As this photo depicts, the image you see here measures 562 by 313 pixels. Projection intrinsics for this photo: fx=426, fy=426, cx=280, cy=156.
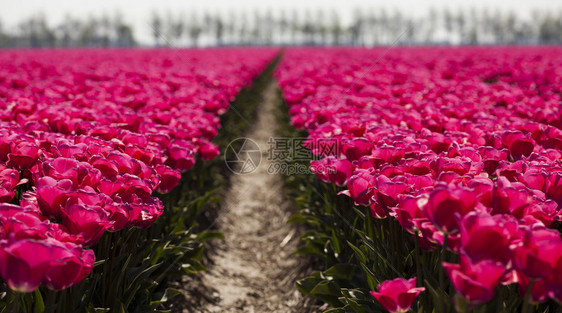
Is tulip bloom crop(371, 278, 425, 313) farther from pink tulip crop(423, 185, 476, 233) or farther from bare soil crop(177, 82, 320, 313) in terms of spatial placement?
bare soil crop(177, 82, 320, 313)

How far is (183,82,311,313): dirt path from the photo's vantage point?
3.53m

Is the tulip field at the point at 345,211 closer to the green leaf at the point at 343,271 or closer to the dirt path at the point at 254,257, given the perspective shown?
the green leaf at the point at 343,271

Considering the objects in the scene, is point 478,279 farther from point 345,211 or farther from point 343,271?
point 345,211

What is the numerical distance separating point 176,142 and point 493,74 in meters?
9.02

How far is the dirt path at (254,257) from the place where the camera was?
11.6 feet

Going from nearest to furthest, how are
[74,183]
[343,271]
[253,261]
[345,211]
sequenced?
[74,183], [343,271], [345,211], [253,261]

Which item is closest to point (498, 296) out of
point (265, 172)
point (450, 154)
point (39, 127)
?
point (450, 154)

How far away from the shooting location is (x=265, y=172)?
707cm

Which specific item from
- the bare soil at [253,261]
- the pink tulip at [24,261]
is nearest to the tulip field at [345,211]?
the pink tulip at [24,261]

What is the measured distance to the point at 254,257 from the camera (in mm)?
4367

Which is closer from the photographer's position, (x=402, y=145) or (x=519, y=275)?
(x=519, y=275)

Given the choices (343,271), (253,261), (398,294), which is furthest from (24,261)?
(253,261)

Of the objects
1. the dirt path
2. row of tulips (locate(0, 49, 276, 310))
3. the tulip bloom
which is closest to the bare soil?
the dirt path

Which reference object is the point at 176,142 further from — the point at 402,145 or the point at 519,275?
the point at 519,275
